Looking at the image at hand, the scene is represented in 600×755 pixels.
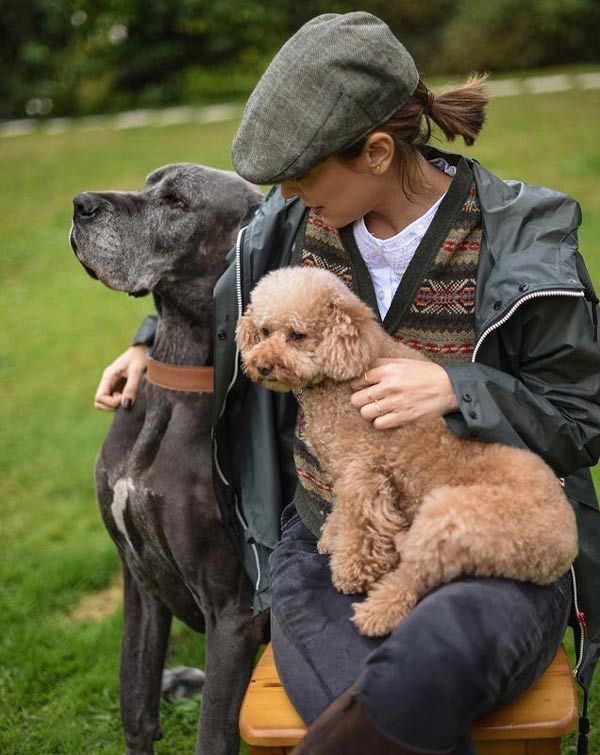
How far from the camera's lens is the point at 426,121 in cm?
272

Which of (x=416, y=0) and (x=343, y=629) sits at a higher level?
(x=416, y=0)

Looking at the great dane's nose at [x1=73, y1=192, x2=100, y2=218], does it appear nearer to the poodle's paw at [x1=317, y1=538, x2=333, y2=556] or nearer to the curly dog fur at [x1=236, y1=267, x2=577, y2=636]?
the curly dog fur at [x1=236, y1=267, x2=577, y2=636]

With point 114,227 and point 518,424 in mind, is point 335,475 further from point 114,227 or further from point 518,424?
point 114,227

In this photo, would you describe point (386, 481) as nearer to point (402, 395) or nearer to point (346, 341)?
point (402, 395)

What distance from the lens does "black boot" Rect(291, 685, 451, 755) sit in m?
1.99

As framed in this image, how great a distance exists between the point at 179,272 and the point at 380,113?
0.88 meters

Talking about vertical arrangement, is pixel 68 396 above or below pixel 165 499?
below

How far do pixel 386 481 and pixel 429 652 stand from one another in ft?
1.51

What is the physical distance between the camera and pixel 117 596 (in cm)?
450

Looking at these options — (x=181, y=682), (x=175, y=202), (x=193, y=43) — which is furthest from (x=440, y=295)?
(x=193, y=43)

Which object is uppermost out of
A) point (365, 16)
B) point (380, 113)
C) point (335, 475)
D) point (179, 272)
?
point (365, 16)

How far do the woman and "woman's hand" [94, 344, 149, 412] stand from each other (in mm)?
411

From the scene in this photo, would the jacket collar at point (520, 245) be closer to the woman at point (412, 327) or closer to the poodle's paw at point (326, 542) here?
the woman at point (412, 327)

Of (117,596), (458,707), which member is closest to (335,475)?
(458,707)
